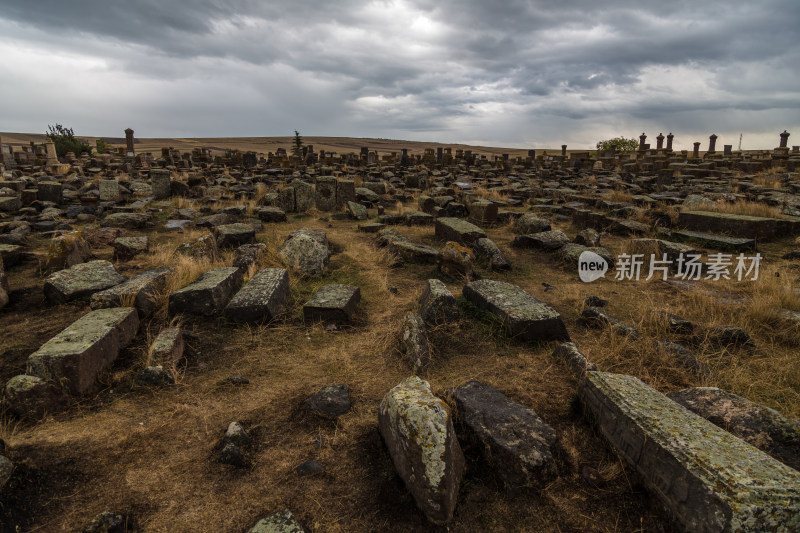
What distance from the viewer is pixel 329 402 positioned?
3.11 meters

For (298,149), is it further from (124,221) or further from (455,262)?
(455,262)

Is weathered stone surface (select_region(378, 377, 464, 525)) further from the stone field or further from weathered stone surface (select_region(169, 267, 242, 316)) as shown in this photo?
weathered stone surface (select_region(169, 267, 242, 316))

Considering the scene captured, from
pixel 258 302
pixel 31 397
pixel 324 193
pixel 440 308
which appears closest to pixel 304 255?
pixel 258 302

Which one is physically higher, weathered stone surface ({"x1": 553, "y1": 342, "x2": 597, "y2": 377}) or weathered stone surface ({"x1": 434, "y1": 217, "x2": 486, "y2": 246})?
weathered stone surface ({"x1": 434, "y1": 217, "x2": 486, "y2": 246})

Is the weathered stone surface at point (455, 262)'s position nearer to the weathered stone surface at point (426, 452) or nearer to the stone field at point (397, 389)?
the stone field at point (397, 389)

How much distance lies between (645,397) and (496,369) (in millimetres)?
1284

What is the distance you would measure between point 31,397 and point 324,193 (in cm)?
948

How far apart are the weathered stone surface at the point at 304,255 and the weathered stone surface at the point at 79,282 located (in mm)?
2145

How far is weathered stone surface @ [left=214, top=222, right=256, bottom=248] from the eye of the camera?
7418 millimetres

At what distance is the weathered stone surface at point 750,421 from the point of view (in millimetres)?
2484

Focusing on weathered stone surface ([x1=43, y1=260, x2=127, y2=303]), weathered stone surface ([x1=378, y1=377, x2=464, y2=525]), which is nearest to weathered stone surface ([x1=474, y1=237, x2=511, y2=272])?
weathered stone surface ([x1=378, y1=377, x2=464, y2=525])

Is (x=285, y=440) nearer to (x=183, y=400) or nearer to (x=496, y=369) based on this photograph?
(x=183, y=400)

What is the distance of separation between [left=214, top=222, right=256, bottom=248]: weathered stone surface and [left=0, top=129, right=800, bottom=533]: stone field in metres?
0.04

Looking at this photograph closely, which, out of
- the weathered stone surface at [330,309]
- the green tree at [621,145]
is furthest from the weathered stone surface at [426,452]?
the green tree at [621,145]
